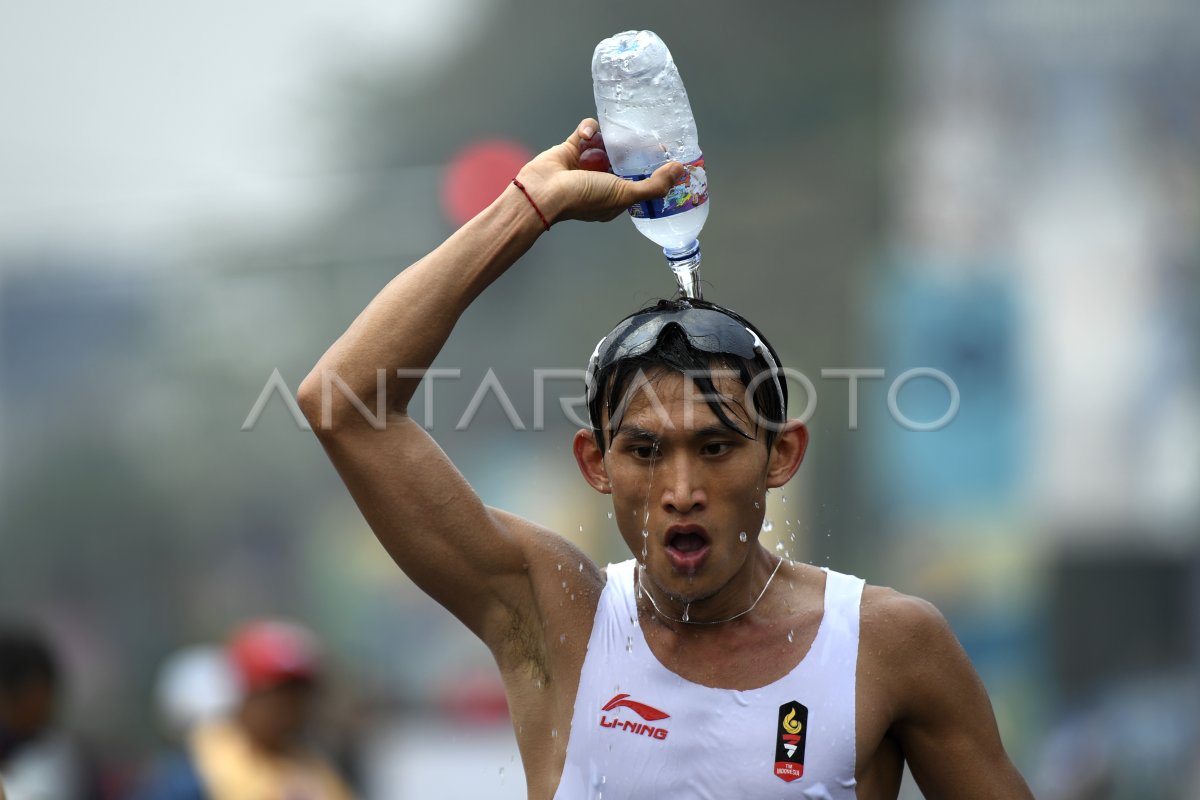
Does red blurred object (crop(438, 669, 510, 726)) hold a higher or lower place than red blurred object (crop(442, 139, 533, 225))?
lower

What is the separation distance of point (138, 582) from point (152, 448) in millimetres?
2419

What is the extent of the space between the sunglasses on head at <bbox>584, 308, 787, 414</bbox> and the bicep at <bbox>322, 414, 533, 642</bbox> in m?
0.39

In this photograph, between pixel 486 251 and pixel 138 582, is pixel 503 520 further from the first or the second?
pixel 138 582

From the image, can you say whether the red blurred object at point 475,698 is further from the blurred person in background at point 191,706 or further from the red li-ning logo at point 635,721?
the red li-ning logo at point 635,721

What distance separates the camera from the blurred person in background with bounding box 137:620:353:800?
23.9ft

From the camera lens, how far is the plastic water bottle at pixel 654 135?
387 cm

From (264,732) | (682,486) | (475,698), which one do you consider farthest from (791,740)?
(475,698)

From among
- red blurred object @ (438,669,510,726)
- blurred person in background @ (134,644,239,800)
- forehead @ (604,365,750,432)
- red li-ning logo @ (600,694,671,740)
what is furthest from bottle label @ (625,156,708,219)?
red blurred object @ (438,669,510,726)

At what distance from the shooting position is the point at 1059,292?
18453 mm

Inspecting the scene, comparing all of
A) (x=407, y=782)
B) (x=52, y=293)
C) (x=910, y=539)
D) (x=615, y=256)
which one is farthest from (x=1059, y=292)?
(x=52, y=293)

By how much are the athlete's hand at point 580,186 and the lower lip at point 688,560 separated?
0.79 meters

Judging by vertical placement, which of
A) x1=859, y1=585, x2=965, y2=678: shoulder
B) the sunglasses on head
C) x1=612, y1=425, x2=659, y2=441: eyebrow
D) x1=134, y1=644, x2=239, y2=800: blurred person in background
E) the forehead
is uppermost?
the sunglasses on head

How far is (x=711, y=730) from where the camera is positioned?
3.50 m

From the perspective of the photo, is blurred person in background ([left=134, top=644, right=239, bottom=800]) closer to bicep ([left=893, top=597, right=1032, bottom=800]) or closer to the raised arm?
the raised arm
